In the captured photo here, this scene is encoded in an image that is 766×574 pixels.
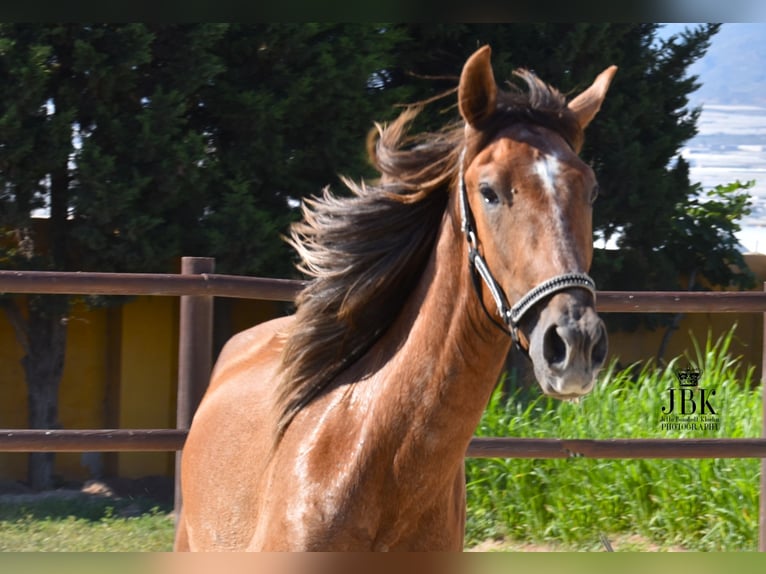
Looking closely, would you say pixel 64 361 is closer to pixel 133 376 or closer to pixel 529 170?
pixel 133 376

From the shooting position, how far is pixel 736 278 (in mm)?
8719

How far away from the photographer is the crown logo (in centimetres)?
624

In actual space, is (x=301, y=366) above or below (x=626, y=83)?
below

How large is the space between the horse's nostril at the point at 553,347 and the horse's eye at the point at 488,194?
0.37 meters

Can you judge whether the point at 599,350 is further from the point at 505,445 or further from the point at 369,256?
the point at 505,445

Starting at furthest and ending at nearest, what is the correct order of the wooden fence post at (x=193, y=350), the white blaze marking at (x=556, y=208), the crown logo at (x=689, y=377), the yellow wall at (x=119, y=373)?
the yellow wall at (x=119, y=373) → the crown logo at (x=689, y=377) → the wooden fence post at (x=193, y=350) → the white blaze marking at (x=556, y=208)

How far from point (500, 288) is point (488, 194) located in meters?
0.23

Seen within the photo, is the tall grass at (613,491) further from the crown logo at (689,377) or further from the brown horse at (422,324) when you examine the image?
the brown horse at (422,324)

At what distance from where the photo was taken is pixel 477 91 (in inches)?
99.3

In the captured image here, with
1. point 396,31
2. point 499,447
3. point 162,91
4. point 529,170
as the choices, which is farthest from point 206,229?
point 529,170

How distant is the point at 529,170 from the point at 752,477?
3893 millimetres

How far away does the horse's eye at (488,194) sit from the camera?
238 cm

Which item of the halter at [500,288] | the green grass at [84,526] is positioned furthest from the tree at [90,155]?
the halter at [500,288]

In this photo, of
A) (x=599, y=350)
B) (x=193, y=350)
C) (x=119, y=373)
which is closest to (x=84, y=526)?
(x=119, y=373)
